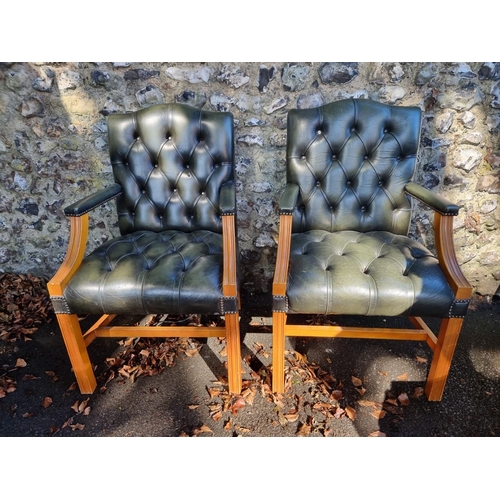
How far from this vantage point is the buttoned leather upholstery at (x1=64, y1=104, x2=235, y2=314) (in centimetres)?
144

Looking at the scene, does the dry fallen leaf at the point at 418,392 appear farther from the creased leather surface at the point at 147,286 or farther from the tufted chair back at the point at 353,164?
the creased leather surface at the point at 147,286

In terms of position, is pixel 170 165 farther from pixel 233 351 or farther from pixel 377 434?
pixel 377 434

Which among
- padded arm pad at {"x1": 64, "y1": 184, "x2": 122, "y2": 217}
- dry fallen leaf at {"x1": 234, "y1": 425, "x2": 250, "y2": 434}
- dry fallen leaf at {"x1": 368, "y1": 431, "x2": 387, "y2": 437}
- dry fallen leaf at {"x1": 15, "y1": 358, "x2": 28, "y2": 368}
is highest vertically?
padded arm pad at {"x1": 64, "y1": 184, "x2": 122, "y2": 217}

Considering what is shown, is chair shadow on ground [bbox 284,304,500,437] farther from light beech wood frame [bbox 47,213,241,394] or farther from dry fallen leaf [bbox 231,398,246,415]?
light beech wood frame [bbox 47,213,241,394]

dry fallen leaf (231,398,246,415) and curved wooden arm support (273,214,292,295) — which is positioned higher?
curved wooden arm support (273,214,292,295)

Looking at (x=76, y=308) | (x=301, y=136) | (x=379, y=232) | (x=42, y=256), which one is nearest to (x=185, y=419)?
(x=76, y=308)

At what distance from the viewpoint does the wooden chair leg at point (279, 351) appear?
1.39 metres

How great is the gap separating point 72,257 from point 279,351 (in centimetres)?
101

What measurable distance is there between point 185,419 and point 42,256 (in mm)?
1696

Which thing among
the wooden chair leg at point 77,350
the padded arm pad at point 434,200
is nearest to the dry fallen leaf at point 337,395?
the padded arm pad at point 434,200

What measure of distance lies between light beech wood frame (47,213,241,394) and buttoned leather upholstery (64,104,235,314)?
0.20 feet

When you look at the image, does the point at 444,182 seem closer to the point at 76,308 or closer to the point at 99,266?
the point at 99,266

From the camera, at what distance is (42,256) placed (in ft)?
7.77

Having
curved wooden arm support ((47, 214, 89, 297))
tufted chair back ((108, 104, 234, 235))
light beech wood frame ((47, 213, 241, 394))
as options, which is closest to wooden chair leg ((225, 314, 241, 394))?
light beech wood frame ((47, 213, 241, 394))
